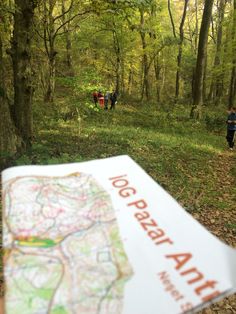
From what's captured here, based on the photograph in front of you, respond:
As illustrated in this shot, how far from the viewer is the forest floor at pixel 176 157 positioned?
23.1 ft

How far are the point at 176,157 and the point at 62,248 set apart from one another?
29.9 ft

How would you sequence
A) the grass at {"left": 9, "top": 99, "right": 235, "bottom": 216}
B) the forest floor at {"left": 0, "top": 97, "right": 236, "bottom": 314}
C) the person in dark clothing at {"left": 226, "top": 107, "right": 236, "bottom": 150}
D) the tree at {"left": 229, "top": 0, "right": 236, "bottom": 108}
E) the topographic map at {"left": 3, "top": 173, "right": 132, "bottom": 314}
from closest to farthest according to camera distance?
the topographic map at {"left": 3, "top": 173, "right": 132, "bottom": 314}, the forest floor at {"left": 0, "top": 97, "right": 236, "bottom": 314}, the grass at {"left": 9, "top": 99, "right": 235, "bottom": 216}, the person in dark clothing at {"left": 226, "top": 107, "right": 236, "bottom": 150}, the tree at {"left": 229, "top": 0, "right": 236, "bottom": 108}

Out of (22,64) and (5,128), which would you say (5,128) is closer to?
(5,128)

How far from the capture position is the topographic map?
1.41m

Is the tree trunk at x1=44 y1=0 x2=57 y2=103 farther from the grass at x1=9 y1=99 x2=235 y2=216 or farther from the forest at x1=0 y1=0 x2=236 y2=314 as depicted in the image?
the grass at x1=9 y1=99 x2=235 y2=216

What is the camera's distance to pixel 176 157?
10.5m

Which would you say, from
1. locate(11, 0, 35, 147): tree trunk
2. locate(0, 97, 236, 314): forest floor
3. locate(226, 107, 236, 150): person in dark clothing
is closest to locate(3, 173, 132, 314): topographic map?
locate(0, 97, 236, 314): forest floor

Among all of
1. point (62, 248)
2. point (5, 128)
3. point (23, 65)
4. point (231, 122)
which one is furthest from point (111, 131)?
point (62, 248)

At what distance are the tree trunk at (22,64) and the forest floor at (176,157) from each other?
0.74m

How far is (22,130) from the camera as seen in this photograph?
8820 mm

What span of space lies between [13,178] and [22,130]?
23.3 ft

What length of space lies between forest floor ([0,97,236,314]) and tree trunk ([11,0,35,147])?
743 millimetres

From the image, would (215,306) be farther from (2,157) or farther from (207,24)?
(207,24)

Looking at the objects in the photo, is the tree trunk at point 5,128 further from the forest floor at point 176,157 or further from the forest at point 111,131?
the forest floor at point 176,157
